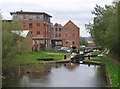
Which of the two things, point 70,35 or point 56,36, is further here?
point 56,36

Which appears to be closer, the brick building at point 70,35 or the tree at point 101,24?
the tree at point 101,24

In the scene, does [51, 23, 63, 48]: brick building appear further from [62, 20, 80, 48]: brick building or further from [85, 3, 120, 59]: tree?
[85, 3, 120, 59]: tree

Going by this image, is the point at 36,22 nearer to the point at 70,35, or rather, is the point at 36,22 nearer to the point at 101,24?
the point at 70,35

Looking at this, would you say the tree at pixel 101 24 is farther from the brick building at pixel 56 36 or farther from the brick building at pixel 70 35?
the brick building at pixel 56 36

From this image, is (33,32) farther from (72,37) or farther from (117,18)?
(117,18)

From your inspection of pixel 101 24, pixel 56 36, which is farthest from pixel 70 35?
pixel 101 24

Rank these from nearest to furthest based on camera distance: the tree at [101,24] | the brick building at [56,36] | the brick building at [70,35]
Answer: the tree at [101,24] < the brick building at [70,35] < the brick building at [56,36]

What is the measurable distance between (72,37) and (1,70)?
54439 mm

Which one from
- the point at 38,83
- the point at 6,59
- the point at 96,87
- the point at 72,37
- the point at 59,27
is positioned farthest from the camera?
the point at 59,27

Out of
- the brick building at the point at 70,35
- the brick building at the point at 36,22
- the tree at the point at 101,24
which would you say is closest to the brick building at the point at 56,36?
the brick building at the point at 70,35

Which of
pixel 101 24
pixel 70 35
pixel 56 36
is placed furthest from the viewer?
pixel 56 36

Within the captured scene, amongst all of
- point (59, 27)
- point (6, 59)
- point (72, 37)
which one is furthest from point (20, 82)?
point (59, 27)

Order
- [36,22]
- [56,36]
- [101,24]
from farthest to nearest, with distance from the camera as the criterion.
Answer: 1. [56,36]
2. [36,22]
3. [101,24]

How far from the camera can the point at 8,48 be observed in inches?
765
